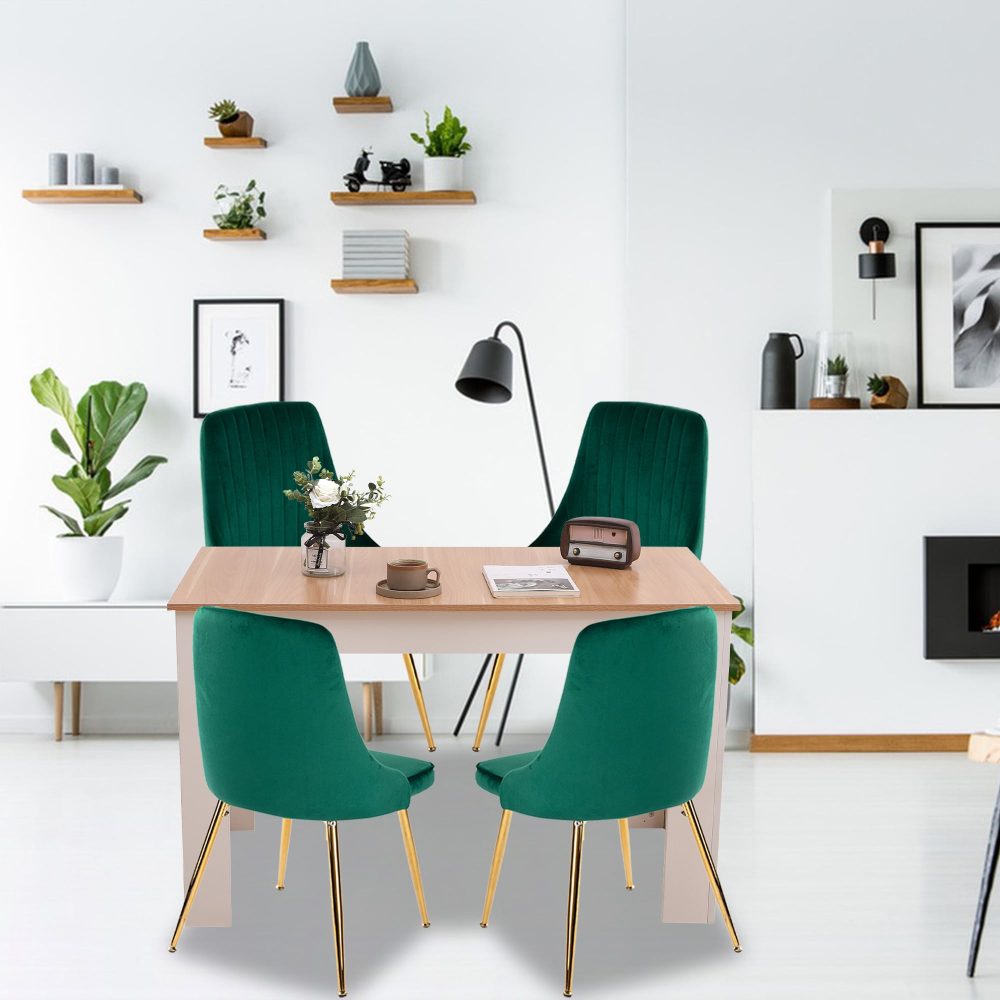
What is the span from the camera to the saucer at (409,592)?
2.72 m

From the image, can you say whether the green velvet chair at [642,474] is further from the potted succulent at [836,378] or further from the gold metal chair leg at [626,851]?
the gold metal chair leg at [626,851]

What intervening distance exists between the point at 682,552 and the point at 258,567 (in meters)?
1.15

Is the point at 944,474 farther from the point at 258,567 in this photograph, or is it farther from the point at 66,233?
the point at 66,233

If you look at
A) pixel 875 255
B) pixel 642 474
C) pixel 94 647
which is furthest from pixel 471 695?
pixel 875 255

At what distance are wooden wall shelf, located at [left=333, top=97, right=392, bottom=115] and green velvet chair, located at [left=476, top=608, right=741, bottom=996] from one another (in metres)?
2.82

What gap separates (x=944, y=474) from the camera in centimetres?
436

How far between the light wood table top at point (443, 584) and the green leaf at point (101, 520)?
1.29 meters

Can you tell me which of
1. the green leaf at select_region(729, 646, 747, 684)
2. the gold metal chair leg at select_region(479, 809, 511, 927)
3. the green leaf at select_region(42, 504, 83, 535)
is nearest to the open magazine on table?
the gold metal chair leg at select_region(479, 809, 511, 927)

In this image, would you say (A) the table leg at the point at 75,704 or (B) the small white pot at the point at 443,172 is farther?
(A) the table leg at the point at 75,704

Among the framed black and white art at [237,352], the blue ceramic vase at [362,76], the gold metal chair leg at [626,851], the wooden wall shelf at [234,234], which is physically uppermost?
the blue ceramic vase at [362,76]

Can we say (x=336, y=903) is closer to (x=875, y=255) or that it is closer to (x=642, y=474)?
(x=642, y=474)

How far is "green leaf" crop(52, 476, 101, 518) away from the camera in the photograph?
14.6 ft

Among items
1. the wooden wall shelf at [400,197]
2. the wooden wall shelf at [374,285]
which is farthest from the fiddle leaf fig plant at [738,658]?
the wooden wall shelf at [400,197]

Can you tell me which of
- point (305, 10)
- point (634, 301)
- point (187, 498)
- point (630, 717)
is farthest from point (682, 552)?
point (305, 10)
